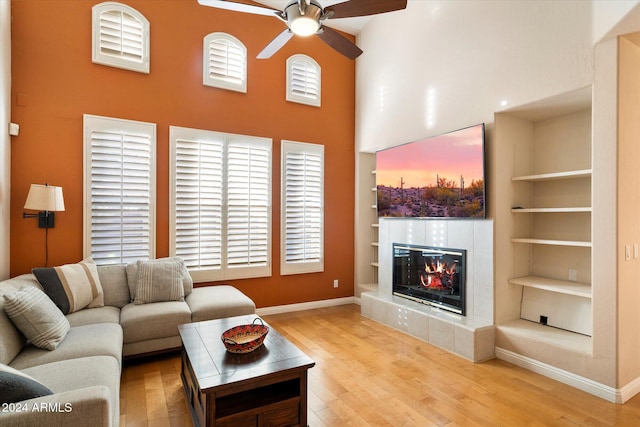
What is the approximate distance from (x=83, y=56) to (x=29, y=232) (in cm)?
202

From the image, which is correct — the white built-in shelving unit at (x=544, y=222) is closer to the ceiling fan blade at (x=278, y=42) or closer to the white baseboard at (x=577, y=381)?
the white baseboard at (x=577, y=381)

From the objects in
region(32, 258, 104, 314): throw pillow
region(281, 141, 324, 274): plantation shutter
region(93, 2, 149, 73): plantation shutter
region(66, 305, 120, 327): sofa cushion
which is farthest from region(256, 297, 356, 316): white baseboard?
region(93, 2, 149, 73): plantation shutter

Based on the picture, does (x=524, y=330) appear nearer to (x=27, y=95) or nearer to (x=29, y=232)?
(x=29, y=232)

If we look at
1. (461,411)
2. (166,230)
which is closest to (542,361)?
(461,411)

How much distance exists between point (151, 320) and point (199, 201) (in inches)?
64.8

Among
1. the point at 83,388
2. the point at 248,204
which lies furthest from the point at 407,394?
the point at 248,204

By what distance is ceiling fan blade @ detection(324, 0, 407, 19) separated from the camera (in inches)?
95.0

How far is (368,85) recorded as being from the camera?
17.7 ft

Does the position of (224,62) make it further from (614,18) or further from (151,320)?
(614,18)

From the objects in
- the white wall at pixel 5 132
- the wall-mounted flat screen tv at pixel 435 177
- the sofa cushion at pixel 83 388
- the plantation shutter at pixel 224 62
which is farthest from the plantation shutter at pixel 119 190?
the wall-mounted flat screen tv at pixel 435 177

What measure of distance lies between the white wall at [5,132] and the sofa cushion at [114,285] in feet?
2.81

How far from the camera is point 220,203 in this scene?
4.50m

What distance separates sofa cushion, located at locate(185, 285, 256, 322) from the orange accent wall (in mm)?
753

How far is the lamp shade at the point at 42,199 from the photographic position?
3.20 m
